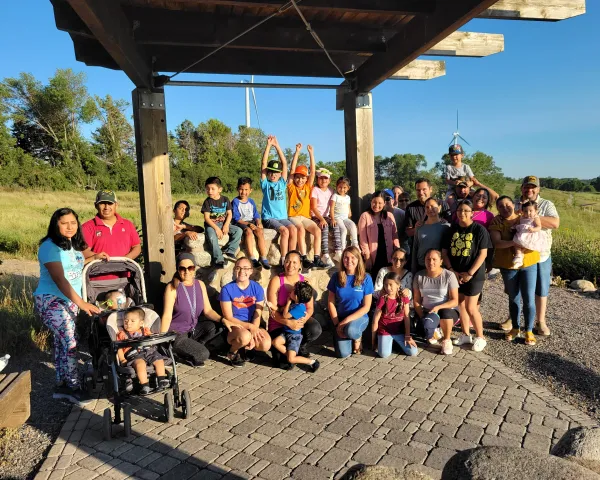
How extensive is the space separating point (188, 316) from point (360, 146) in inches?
139

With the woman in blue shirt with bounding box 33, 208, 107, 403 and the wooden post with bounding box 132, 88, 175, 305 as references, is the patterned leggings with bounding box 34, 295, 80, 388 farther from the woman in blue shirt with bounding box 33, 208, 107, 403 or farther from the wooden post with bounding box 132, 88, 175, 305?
the wooden post with bounding box 132, 88, 175, 305

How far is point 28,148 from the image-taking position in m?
46.9

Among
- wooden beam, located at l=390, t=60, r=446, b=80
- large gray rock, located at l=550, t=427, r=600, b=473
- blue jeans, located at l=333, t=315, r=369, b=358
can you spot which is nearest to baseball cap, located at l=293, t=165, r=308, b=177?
wooden beam, located at l=390, t=60, r=446, b=80

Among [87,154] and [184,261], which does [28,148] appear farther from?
[184,261]

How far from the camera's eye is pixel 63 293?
4.53 meters

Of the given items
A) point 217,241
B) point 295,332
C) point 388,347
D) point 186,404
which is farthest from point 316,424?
point 217,241

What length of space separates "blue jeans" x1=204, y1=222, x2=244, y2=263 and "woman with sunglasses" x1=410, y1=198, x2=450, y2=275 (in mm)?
2371

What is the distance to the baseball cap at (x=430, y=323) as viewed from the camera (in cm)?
591

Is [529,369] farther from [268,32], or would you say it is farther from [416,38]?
[268,32]

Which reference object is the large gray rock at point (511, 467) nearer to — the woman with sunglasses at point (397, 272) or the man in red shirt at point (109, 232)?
the woman with sunglasses at point (397, 272)

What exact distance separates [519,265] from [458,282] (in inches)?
30.8

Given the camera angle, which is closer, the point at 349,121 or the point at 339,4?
the point at 339,4

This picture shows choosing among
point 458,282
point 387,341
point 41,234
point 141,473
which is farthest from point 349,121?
point 41,234

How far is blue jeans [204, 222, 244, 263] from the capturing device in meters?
6.05
